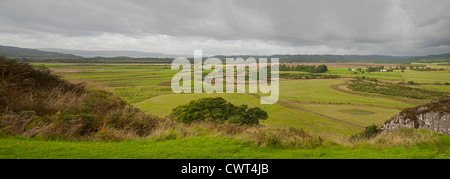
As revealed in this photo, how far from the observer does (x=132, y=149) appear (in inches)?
261

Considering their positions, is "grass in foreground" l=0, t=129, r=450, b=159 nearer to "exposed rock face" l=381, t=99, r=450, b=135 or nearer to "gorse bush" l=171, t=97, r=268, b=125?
"exposed rock face" l=381, t=99, r=450, b=135

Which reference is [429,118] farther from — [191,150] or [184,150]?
[184,150]

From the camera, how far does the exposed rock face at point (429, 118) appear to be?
15375mm

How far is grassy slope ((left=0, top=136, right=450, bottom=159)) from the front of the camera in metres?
5.80

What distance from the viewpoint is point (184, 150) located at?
6.59m

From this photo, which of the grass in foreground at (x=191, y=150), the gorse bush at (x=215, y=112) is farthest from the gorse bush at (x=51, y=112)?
the gorse bush at (x=215, y=112)

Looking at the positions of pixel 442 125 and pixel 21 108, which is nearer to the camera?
pixel 21 108

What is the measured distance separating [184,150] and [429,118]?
20.2 meters

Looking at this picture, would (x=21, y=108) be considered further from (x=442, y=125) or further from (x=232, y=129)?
(x=442, y=125)

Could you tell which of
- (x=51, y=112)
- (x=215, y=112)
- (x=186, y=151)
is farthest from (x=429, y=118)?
(x=51, y=112)
